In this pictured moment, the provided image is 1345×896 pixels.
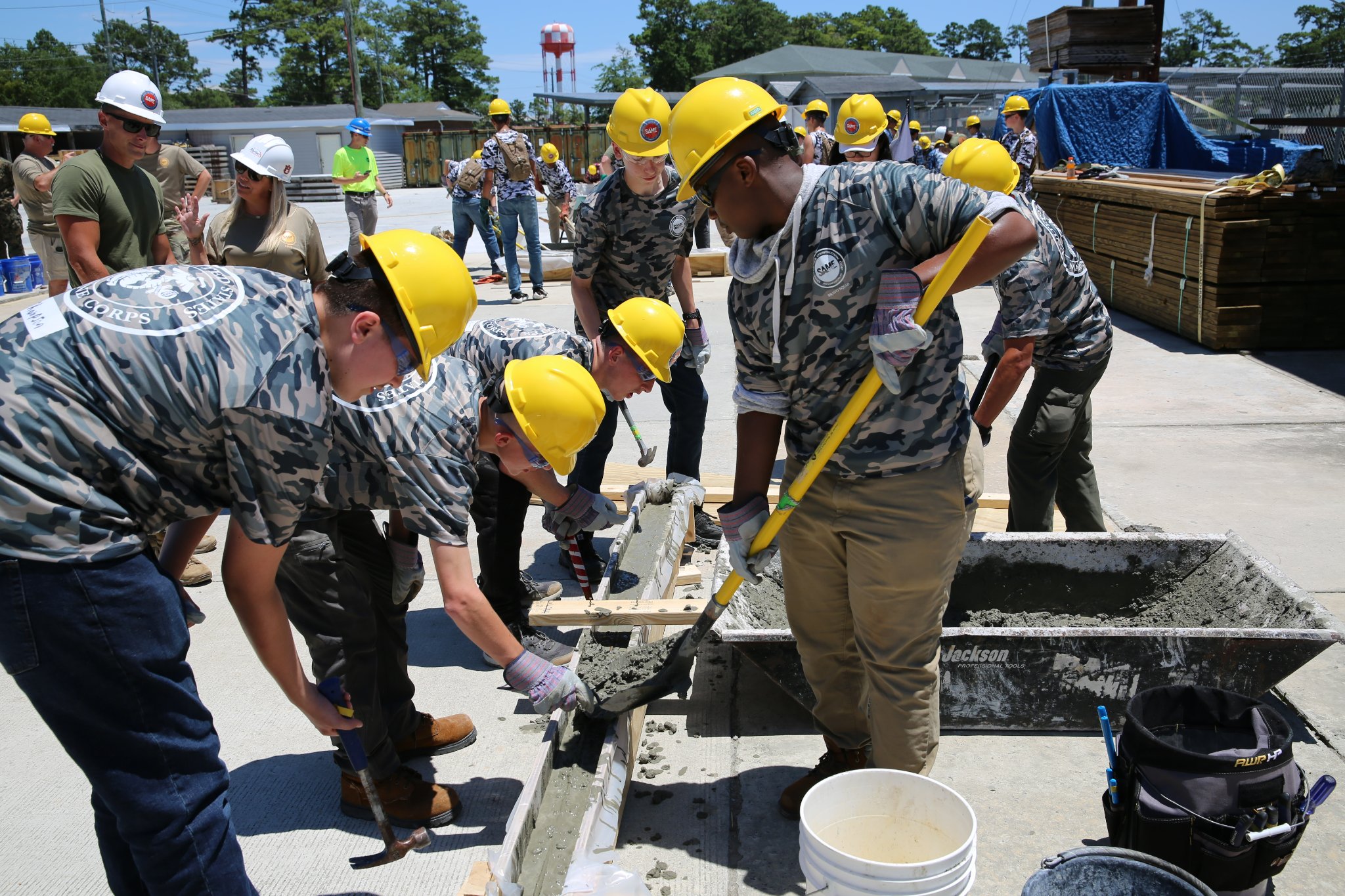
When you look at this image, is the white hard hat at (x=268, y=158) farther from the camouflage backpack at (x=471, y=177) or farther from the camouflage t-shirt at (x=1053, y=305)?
the camouflage backpack at (x=471, y=177)

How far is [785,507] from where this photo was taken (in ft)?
8.63

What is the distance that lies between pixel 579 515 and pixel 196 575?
92.0 inches

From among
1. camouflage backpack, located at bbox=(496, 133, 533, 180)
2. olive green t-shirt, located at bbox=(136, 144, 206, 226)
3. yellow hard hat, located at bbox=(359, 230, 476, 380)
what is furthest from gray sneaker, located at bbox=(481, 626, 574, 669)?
camouflage backpack, located at bbox=(496, 133, 533, 180)

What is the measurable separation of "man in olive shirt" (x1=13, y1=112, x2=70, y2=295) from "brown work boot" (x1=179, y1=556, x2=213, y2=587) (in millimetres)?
6500

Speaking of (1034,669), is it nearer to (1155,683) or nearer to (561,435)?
(1155,683)

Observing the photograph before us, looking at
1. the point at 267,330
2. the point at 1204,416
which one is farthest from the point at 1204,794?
the point at 1204,416

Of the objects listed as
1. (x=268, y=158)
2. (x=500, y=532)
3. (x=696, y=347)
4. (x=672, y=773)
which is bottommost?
(x=672, y=773)

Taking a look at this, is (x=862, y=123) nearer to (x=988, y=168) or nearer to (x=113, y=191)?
(x=988, y=168)

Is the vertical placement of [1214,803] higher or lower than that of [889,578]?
lower

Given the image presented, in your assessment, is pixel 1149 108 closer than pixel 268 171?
No

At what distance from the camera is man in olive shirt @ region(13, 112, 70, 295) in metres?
9.87

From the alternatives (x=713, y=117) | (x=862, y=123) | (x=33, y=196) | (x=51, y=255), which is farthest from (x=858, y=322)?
(x=33, y=196)

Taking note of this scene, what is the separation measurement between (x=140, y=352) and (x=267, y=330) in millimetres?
235

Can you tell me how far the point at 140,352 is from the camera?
6.09 feet
